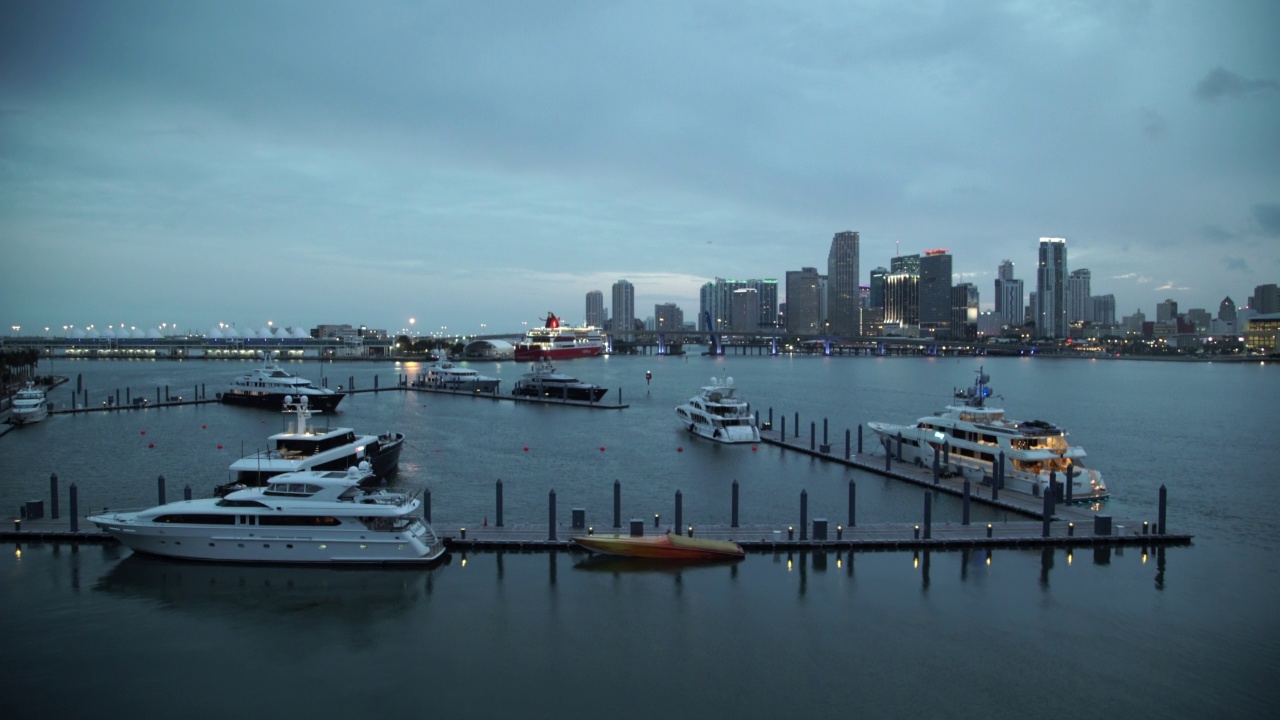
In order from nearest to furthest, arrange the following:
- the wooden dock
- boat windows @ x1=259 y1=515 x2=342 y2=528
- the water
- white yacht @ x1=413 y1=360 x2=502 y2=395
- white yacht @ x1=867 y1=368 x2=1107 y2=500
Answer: the water < boat windows @ x1=259 y1=515 x2=342 y2=528 < the wooden dock < white yacht @ x1=867 y1=368 x2=1107 y2=500 < white yacht @ x1=413 y1=360 x2=502 y2=395

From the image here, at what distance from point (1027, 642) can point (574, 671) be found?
27.6ft

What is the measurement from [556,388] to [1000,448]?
4056cm

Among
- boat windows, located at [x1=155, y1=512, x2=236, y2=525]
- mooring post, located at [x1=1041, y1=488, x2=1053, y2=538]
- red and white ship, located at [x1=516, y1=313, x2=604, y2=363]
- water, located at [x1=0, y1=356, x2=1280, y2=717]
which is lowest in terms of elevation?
water, located at [x1=0, y1=356, x2=1280, y2=717]

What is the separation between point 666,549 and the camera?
746 inches

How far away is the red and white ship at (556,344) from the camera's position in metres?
147

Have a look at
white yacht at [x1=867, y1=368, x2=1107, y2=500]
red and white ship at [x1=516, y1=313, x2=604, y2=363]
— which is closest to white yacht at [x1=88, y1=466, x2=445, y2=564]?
white yacht at [x1=867, y1=368, x2=1107, y2=500]

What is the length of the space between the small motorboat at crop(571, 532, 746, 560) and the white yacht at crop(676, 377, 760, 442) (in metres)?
19.4

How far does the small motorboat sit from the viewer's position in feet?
62.1

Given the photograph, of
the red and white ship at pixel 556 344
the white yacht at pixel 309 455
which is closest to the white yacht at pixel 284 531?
the white yacht at pixel 309 455

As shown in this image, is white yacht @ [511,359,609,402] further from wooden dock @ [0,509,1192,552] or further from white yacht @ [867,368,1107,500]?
wooden dock @ [0,509,1192,552]

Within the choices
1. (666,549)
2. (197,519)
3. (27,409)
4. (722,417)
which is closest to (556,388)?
(722,417)

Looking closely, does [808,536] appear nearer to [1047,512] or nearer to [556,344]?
[1047,512]

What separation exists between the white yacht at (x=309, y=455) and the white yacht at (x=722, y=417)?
15.6 m

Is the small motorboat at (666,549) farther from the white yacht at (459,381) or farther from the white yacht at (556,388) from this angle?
the white yacht at (459,381)
